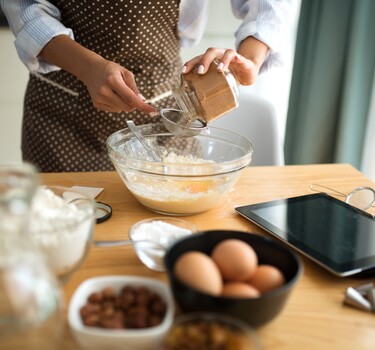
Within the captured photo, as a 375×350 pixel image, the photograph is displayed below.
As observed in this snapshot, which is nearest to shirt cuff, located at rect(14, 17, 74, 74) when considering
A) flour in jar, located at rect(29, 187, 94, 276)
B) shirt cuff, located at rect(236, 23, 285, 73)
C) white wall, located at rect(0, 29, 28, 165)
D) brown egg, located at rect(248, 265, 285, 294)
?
shirt cuff, located at rect(236, 23, 285, 73)

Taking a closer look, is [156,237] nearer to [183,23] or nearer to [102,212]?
[102,212]

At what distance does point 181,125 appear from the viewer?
3.41 ft

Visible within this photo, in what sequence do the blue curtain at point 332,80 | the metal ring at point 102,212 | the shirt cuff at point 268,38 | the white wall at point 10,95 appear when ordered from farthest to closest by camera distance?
the white wall at point 10,95
the blue curtain at point 332,80
the shirt cuff at point 268,38
the metal ring at point 102,212

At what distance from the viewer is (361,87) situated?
207cm

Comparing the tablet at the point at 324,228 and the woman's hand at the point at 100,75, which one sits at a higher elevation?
the woman's hand at the point at 100,75

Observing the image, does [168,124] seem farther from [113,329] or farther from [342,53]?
[342,53]

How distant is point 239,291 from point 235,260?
2.0 inches

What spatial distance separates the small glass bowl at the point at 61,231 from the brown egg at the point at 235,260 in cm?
18

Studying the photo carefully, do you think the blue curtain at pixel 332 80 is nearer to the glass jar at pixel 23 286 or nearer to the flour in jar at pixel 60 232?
the flour in jar at pixel 60 232

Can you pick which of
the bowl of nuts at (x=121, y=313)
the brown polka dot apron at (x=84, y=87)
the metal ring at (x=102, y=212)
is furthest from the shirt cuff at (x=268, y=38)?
the bowl of nuts at (x=121, y=313)

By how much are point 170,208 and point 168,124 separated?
0.66 ft

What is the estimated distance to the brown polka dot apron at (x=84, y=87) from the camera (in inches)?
50.9

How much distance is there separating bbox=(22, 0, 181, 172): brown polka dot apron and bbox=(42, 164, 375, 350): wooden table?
268 millimetres

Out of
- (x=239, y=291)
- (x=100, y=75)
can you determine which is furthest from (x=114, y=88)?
(x=239, y=291)
